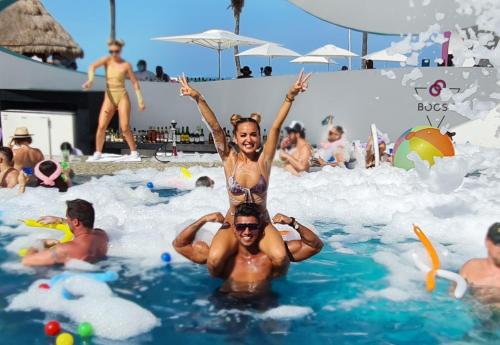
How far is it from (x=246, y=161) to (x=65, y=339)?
1800mm

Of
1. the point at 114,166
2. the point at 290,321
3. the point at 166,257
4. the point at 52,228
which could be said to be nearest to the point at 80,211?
the point at 166,257

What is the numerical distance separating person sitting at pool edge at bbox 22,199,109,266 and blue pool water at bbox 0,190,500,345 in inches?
6.6

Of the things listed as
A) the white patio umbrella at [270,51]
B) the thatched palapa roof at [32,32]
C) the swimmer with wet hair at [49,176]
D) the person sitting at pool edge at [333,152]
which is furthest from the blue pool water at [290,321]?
the thatched palapa roof at [32,32]

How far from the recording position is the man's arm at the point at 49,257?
16.5 ft

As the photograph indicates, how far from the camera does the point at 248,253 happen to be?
427 centimetres

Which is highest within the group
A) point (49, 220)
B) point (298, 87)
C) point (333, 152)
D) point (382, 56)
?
point (382, 56)

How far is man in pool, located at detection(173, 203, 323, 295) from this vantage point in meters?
4.12

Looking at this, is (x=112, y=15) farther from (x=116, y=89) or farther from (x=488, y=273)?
(x=488, y=273)

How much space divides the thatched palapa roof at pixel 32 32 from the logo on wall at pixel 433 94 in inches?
491

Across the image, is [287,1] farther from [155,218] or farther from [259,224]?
[259,224]

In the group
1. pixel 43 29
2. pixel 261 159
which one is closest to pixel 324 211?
pixel 261 159

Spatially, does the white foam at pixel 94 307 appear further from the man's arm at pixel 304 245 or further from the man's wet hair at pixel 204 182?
the man's wet hair at pixel 204 182

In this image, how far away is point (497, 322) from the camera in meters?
3.88

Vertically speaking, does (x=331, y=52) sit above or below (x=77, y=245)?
above
